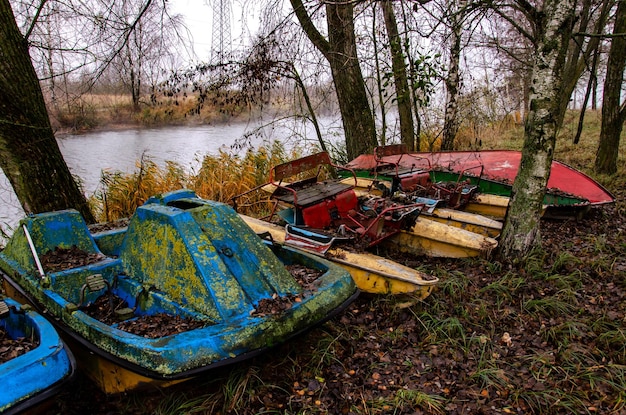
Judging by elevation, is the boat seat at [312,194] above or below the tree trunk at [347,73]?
below

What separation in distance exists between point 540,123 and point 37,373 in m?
3.88

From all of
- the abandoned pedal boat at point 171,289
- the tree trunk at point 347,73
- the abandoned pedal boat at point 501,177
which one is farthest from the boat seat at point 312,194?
the tree trunk at point 347,73

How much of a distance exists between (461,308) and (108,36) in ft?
15.4

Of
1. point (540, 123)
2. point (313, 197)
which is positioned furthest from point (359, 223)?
point (540, 123)

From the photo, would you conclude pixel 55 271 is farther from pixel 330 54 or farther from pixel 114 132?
pixel 114 132

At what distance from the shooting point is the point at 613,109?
6773 millimetres

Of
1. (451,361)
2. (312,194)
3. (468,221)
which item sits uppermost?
(312,194)

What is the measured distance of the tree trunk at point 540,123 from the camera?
11.9 ft

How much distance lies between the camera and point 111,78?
5516 mm

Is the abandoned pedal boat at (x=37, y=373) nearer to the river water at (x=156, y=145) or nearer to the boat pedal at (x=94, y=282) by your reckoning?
the boat pedal at (x=94, y=282)

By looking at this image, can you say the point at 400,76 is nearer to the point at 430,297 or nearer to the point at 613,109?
the point at 613,109

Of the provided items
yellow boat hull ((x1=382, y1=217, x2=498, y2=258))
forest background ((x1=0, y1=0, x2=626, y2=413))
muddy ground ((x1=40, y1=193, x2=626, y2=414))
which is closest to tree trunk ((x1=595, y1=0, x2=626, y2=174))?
forest background ((x1=0, y1=0, x2=626, y2=413))

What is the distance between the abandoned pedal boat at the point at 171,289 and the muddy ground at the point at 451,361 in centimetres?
30

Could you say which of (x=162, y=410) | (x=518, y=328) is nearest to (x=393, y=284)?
(x=518, y=328)
